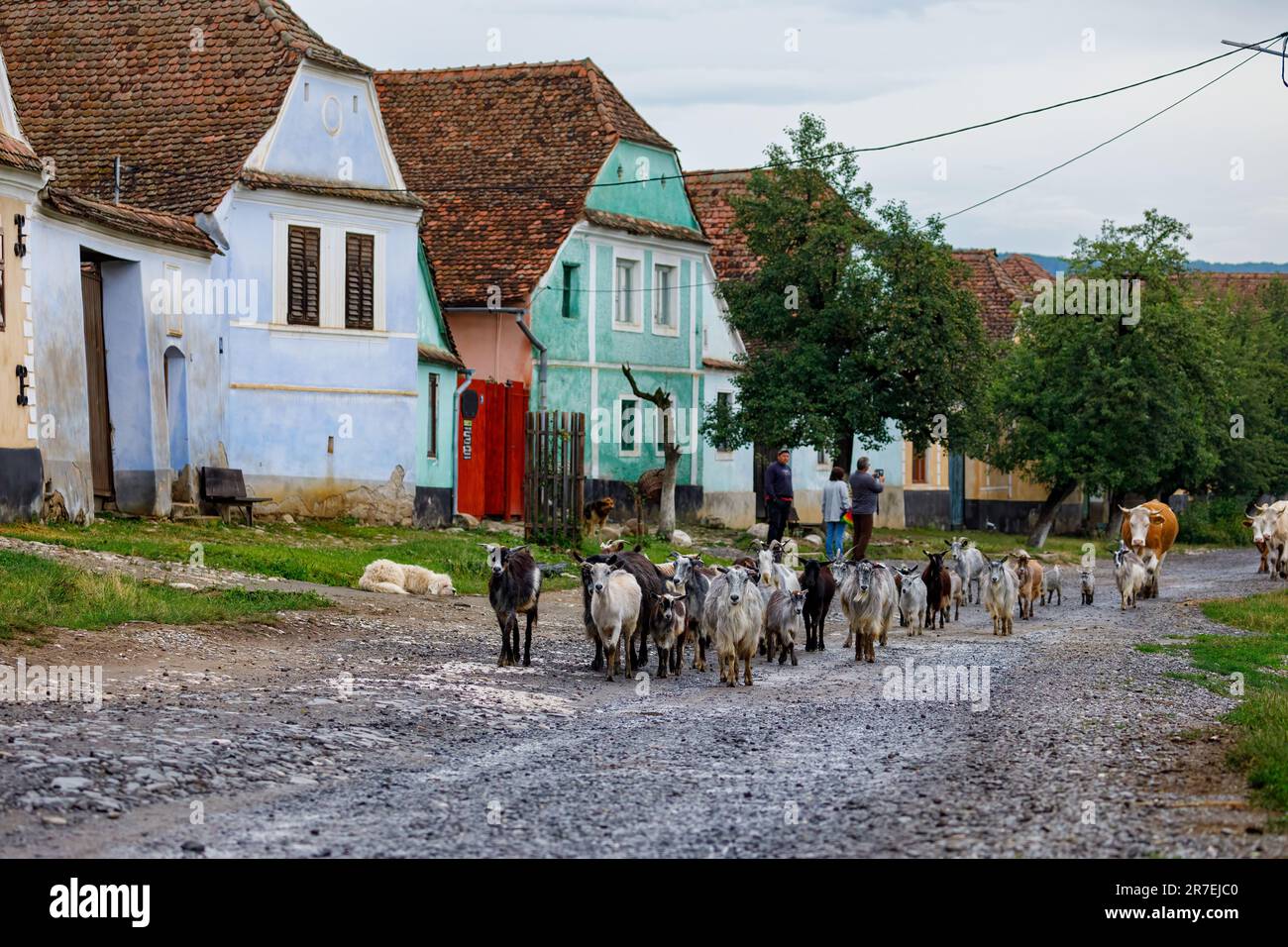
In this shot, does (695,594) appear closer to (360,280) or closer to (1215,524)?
(360,280)

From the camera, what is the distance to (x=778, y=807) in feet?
32.2

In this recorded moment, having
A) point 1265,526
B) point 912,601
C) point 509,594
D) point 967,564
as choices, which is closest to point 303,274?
point 967,564

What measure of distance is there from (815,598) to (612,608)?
367 centimetres

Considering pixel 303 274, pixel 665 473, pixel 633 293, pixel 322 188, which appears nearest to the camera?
pixel 322 188

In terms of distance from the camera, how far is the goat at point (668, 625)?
1697 cm

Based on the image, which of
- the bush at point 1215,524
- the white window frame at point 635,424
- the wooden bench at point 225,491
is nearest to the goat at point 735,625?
the wooden bench at point 225,491

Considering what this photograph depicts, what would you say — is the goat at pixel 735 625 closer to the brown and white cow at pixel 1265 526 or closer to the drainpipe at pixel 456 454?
the drainpipe at pixel 456 454

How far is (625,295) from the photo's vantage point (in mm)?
41219

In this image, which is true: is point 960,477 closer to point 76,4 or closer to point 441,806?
point 76,4

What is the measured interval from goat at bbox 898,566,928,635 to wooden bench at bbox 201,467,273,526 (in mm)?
11276

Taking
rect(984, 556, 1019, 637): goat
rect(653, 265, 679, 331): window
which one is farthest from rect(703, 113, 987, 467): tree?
rect(984, 556, 1019, 637): goat

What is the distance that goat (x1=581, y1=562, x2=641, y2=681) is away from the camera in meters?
16.4

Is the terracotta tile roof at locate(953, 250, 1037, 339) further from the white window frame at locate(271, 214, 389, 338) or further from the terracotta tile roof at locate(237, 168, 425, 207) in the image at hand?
the white window frame at locate(271, 214, 389, 338)
